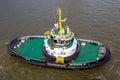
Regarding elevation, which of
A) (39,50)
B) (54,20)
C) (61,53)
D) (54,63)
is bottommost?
(54,63)

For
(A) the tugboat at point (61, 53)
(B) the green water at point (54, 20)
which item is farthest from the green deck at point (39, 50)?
(B) the green water at point (54, 20)

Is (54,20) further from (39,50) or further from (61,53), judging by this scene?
(61,53)

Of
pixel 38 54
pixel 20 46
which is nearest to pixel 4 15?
pixel 20 46

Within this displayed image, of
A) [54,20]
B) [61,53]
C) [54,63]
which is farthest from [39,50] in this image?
[54,20]

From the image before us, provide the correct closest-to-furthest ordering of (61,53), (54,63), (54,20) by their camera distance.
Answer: (54,63) < (61,53) < (54,20)

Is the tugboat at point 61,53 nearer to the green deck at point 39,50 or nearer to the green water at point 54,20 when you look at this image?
the green deck at point 39,50

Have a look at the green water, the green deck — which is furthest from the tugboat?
the green water

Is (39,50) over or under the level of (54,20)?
under
